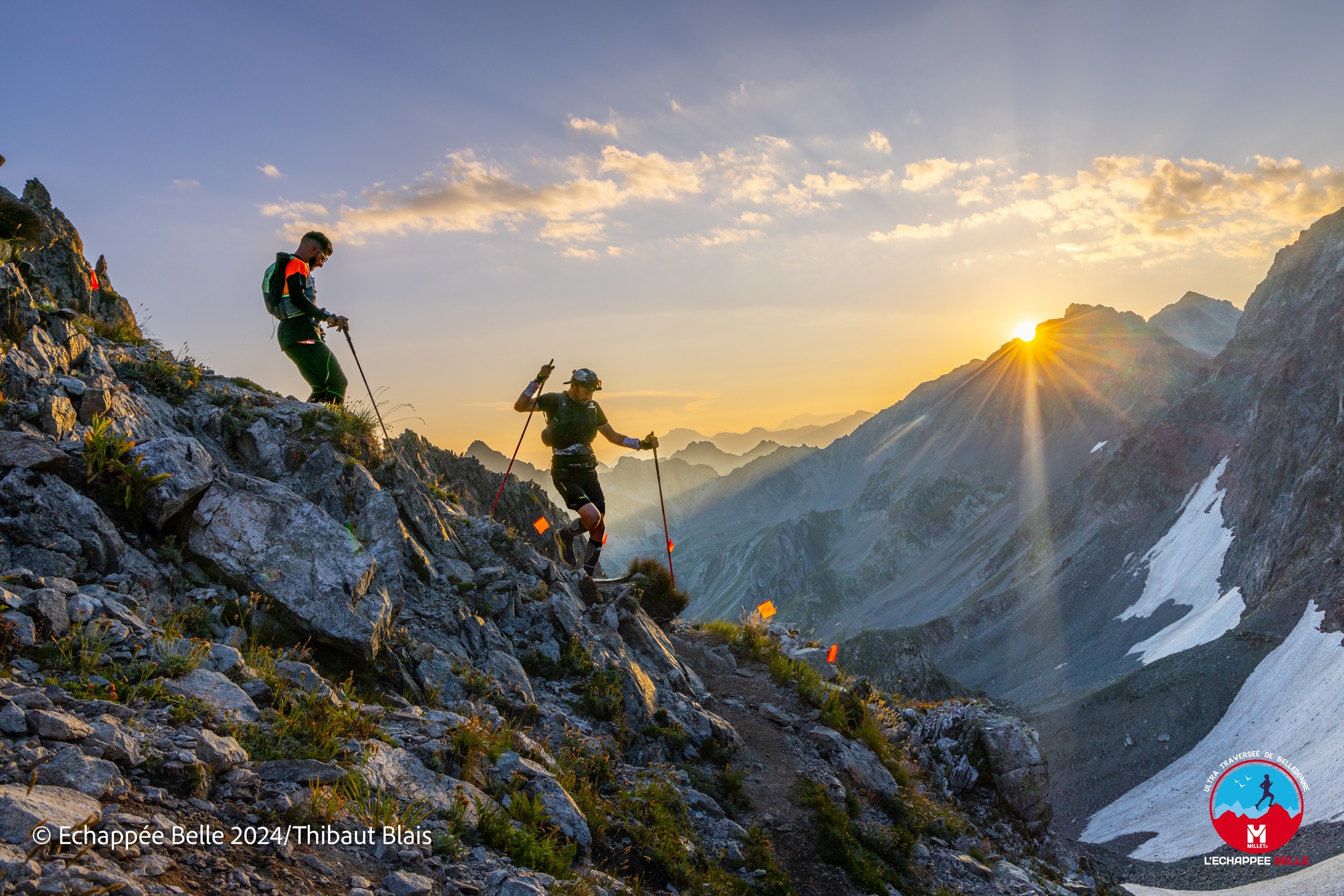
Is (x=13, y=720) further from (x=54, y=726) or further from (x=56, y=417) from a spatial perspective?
(x=56, y=417)

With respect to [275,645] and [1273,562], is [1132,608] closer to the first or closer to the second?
[1273,562]

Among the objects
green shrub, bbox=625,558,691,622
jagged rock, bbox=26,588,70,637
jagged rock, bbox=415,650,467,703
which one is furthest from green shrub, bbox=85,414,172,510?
green shrub, bbox=625,558,691,622

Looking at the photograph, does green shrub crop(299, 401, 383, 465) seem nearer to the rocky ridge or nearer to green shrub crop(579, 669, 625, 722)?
the rocky ridge

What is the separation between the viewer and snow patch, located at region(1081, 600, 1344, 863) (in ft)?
158

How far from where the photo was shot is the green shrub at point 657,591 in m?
15.7

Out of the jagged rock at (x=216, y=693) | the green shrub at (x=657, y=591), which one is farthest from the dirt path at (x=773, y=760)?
the jagged rock at (x=216, y=693)

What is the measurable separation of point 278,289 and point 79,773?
319 inches

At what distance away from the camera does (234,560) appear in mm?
7570

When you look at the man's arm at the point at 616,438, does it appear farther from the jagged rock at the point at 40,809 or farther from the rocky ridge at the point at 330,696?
the jagged rock at the point at 40,809

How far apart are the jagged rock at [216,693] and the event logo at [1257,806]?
2253 inches

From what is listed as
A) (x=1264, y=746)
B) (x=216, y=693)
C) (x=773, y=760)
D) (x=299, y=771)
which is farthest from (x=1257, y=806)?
(x=216, y=693)

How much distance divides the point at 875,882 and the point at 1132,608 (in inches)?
4139

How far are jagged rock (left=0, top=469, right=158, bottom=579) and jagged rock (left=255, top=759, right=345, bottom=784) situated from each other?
2896 mm

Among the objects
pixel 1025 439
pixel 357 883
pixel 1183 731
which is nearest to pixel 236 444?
pixel 357 883
